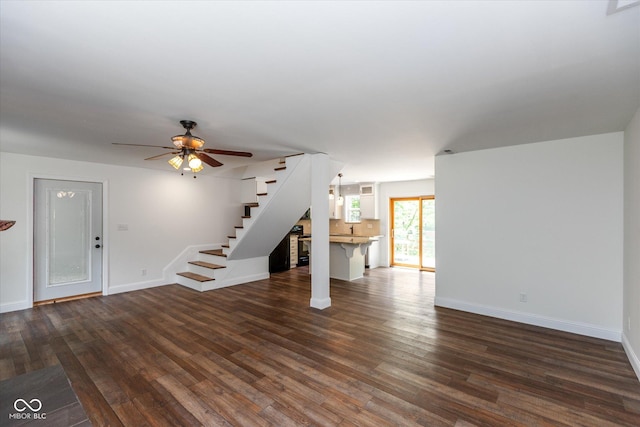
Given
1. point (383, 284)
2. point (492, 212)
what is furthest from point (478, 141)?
point (383, 284)

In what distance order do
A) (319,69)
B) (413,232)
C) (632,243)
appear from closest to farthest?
(319,69) → (632,243) → (413,232)

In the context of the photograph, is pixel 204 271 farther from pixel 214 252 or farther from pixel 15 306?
pixel 15 306

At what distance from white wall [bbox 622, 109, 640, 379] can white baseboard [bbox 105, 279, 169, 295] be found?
702cm

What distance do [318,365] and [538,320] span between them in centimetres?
307

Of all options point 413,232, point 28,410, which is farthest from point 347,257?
point 28,410

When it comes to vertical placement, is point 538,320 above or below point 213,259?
below

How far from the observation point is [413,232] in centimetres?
788

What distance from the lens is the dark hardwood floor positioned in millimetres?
2098


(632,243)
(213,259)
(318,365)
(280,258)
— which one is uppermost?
(632,243)

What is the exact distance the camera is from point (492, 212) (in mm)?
4148

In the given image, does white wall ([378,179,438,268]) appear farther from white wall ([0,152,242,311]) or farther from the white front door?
the white front door

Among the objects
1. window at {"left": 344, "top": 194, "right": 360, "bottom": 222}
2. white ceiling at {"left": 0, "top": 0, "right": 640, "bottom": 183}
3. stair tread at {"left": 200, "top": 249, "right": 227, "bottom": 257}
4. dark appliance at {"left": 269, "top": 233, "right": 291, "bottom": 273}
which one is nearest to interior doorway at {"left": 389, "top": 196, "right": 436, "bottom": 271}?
window at {"left": 344, "top": 194, "right": 360, "bottom": 222}

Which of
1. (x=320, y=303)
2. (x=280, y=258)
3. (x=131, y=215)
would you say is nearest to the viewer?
(x=320, y=303)

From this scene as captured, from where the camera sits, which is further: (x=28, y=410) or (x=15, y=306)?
(x=15, y=306)
